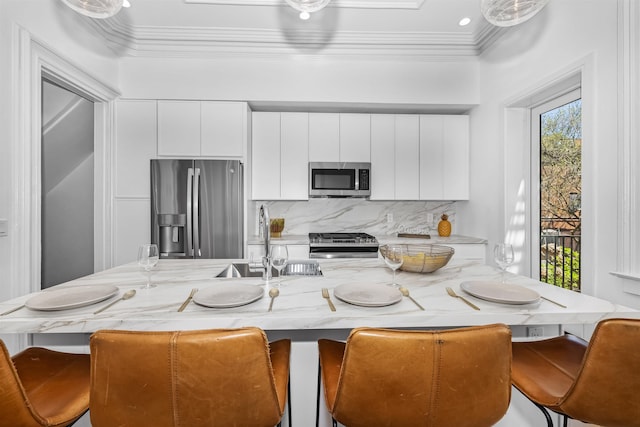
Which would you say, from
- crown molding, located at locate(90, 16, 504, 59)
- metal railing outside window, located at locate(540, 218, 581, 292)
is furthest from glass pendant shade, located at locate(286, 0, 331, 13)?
metal railing outside window, located at locate(540, 218, 581, 292)

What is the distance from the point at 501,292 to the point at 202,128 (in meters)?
2.88

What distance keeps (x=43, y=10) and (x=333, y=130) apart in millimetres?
2442

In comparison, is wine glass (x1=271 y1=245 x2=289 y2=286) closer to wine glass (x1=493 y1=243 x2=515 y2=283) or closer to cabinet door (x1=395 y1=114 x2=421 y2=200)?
wine glass (x1=493 y1=243 x2=515 y2=283)

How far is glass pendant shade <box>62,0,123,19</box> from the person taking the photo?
1.41m

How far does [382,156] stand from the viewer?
10.9 feet

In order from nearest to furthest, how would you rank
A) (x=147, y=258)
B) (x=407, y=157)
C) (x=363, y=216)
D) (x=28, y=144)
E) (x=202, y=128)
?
(x=147, y=258)
(x=28, y=144)
(x=202, y=128)
(x=407, y=157)
(x=363, y=216)

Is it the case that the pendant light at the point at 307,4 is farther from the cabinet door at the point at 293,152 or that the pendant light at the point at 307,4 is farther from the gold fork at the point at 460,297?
the cabinet door at the point at 293,152

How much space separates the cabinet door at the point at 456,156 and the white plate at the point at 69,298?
321 centimetres

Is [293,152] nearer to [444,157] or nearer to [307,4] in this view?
[444,157]

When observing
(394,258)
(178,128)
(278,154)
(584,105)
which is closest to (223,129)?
(178,128)

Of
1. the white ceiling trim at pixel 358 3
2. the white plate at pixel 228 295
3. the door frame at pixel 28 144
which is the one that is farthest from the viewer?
the white ceiling trim at pixel 358 3

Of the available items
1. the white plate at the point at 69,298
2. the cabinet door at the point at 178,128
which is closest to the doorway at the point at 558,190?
the white plate at the point at 69,298

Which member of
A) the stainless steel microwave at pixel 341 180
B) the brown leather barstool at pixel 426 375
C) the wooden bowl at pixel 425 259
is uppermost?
the stainless steel microwave at pixel 341 180

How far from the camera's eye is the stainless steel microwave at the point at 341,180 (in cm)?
327
